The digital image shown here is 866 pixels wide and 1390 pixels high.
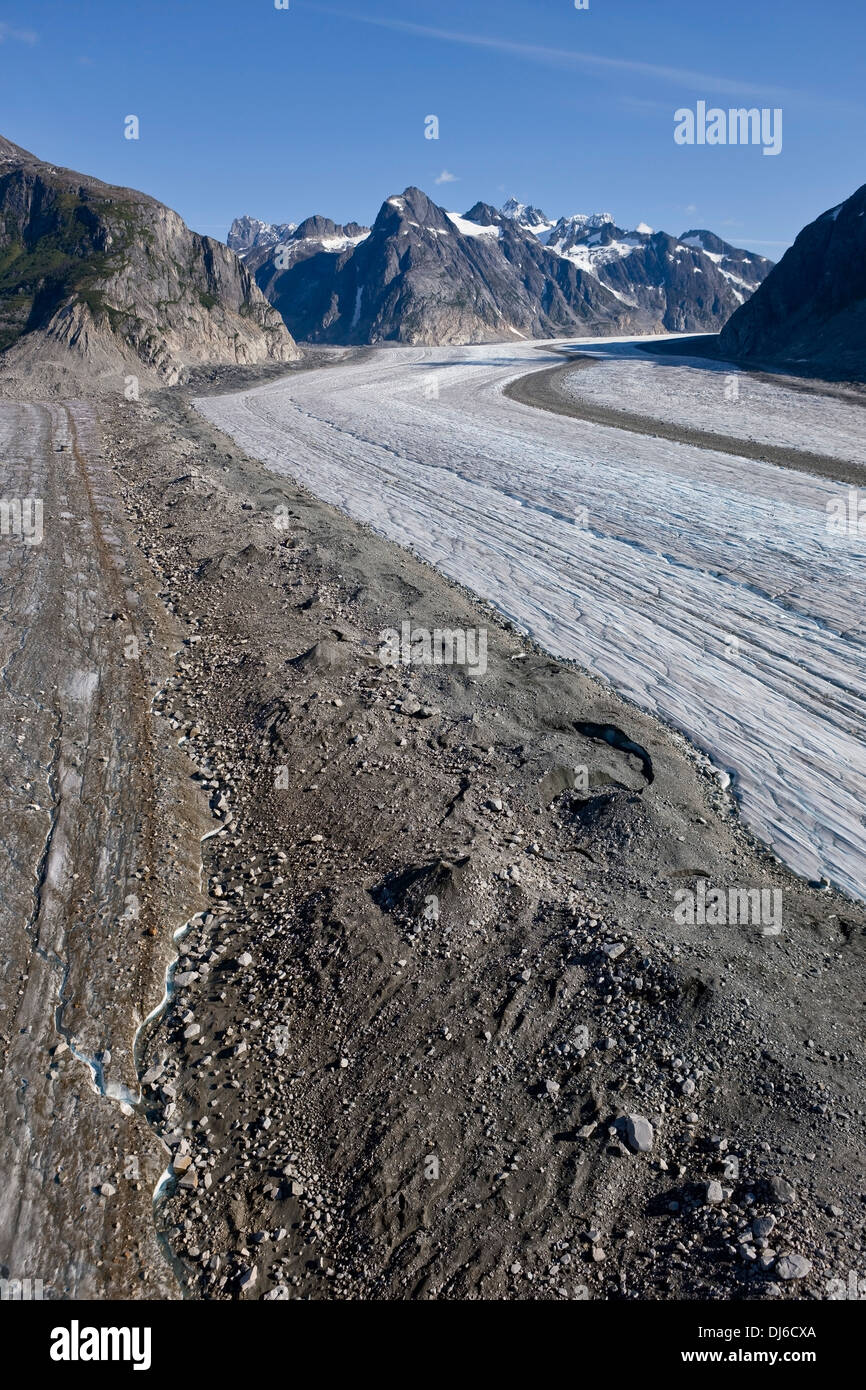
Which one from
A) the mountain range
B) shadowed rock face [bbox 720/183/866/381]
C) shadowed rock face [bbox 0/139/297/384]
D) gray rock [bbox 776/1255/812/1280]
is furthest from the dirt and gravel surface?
shadowed rock face [bbox 720/183/866/381]

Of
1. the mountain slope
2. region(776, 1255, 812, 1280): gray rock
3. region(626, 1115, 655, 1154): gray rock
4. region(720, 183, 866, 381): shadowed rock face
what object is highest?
the mountain slope

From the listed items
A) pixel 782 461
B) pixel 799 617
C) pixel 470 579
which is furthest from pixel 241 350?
pixel 799 617

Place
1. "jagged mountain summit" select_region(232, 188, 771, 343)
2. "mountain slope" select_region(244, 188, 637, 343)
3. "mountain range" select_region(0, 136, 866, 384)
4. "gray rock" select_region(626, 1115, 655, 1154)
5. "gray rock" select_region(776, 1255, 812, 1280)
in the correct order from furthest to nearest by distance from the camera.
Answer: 1. "jagged mountain summit" select_region(232, 188, 771, 343)
2. "mountain slope" select_region(244, 188, 637, 343)
3. "mountain range" select_region(0, 136, 866, 384)
4. "gray rock" select_region(626, 1115, 655, 1154)
5. "gray rock" select_region(776, 1255, 812, 1280)

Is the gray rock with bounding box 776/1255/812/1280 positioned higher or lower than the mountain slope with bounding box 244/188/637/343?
lower

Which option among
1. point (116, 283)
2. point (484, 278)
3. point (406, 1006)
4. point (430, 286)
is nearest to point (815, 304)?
point (116, 283)

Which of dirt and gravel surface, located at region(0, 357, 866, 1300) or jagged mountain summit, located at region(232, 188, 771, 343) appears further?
jagged mountain summit, located at region(232, 188, 771, 343)

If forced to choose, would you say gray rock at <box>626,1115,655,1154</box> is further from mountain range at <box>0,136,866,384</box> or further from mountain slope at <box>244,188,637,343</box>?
mountain slope at <box>244,188,637,343</box>

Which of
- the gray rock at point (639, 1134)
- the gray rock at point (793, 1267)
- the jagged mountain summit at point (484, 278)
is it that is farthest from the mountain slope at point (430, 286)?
the gray rock at point (793, 1267)
